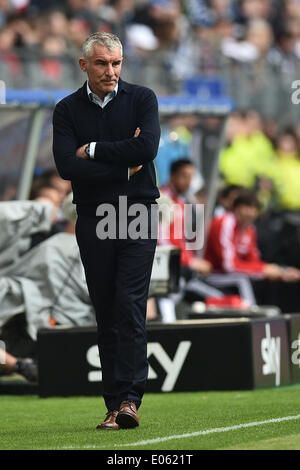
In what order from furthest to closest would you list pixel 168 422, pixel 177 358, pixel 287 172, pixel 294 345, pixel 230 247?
pixel 287 172, pixel 230 247, pixel 294 345, pixel 177 358, pixel 168 422

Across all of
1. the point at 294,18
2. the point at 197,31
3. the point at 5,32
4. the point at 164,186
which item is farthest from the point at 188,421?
the point at 294,18

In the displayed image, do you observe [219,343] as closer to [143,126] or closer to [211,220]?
[143,126]

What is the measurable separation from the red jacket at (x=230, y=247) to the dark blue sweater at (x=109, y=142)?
26.8 ft

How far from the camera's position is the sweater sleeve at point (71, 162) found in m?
7.23

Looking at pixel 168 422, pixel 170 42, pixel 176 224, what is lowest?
pixel 168 422

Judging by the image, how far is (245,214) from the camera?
50.6 feet

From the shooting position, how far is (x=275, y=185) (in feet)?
57.8

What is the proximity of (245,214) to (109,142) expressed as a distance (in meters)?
8.26

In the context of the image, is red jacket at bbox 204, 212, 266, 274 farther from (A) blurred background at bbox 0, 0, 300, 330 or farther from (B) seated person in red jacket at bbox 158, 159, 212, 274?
(B) seated person in red jacket at bbox 158, 159, 212, 274

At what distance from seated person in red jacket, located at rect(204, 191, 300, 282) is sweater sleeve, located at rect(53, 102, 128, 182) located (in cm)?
805

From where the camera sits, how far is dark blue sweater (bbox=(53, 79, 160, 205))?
723cm

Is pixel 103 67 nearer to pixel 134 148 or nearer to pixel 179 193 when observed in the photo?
pixel 134 148

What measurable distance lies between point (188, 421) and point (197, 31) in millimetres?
13519

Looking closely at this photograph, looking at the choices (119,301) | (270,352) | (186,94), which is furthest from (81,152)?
(186,94)
